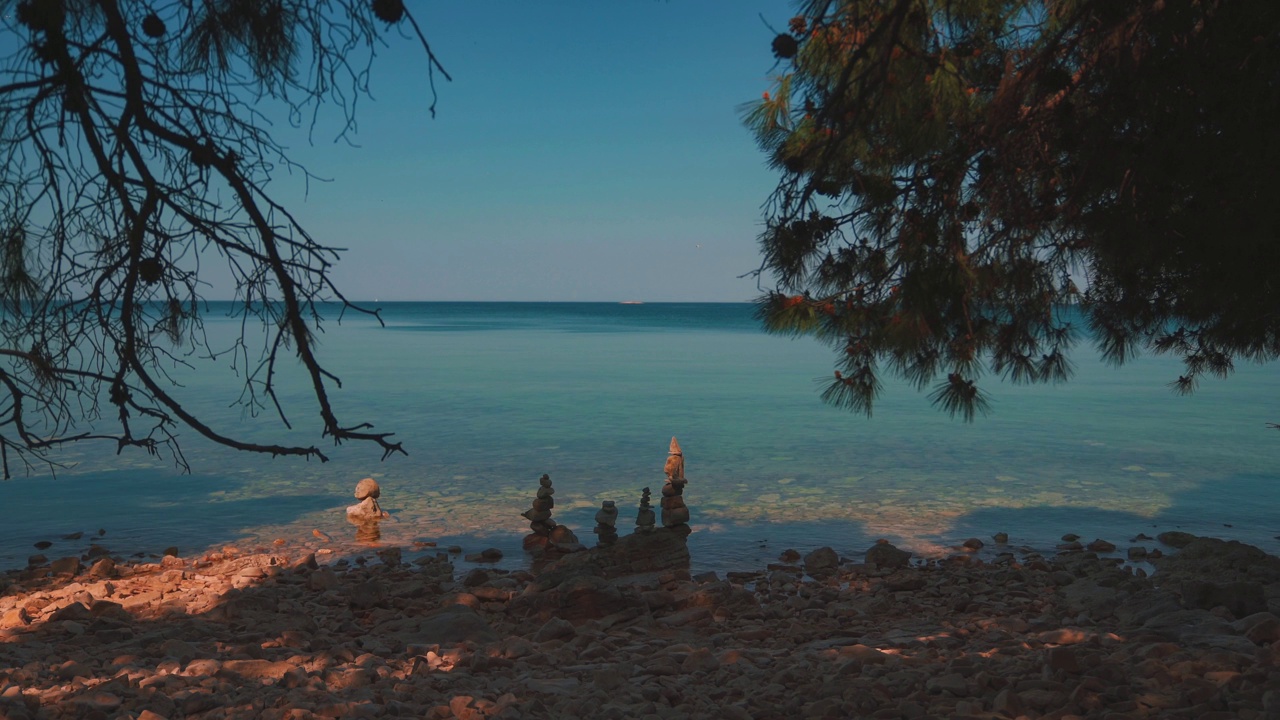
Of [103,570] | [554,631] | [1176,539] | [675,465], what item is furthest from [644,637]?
[1176,539]

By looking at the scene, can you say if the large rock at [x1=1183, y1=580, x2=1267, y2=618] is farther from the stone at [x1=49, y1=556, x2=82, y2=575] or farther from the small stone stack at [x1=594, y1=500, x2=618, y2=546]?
the stone at [x1=49, y1=556, x2=82, y2=575]

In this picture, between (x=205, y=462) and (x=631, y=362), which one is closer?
(x=205, y=462)

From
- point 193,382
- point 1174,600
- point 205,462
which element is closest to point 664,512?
point 1174,600

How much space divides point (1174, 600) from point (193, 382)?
28.6 m

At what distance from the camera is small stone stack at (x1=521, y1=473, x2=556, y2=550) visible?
1004cm

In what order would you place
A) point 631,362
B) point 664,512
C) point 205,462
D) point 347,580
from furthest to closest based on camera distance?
point 631,362
point 205,462
point 664,512
point 347,580

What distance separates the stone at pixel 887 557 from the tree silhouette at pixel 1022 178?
150 inches

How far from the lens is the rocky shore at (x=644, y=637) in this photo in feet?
13.9

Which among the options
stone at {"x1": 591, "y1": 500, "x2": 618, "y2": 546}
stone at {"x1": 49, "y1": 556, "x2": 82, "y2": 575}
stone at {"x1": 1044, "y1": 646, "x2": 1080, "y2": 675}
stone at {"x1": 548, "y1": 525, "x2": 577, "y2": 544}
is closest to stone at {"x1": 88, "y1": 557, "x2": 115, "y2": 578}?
stone at {"x1": 49, "y1": 556, "x2": 82, "y2": 575}

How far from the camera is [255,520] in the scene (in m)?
11.6

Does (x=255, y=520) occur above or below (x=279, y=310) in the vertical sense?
below

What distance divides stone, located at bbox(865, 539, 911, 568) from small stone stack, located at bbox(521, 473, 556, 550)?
344cm

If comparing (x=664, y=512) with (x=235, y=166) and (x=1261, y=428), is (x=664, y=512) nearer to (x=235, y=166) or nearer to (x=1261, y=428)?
(x=235, y=166)

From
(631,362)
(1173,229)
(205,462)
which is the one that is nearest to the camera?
(1173,229)
